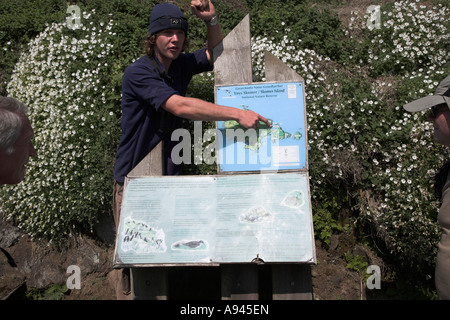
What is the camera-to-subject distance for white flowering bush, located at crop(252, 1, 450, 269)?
3826 millimetres

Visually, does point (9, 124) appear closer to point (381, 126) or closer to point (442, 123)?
point (442, 123)

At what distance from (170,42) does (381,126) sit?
2.17 meters

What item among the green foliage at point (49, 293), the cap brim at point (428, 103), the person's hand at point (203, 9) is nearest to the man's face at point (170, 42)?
the person's hand at point (203, 9)

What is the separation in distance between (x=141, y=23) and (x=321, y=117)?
2.37 m

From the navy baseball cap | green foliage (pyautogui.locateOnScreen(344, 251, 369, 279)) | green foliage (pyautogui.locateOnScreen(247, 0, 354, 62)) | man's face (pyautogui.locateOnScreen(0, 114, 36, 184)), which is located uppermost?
green foliage (pyautogui.locateOnScreen(247, 0, 354, 62))

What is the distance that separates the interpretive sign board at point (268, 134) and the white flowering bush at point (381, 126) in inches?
42.3

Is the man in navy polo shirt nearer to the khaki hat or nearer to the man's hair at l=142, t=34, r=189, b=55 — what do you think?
the man's hair at l=142, t=34, r=189, b=55

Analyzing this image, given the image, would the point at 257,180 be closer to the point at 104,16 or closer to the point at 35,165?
the point at 35,165

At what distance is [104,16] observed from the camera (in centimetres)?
503

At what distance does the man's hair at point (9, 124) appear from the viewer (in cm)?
230

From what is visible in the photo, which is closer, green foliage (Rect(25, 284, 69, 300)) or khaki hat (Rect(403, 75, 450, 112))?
khaki hat (Rect(403, 75, 450, 112))

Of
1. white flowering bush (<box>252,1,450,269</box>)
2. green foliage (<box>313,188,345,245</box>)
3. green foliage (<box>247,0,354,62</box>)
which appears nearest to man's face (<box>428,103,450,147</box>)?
white flowering bush (<box>252,1,450,269</box>)

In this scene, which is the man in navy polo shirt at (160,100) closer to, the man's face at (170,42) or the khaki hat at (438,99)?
the man's face at (170,42)

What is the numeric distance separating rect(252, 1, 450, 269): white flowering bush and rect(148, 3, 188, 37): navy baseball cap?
1.46m
